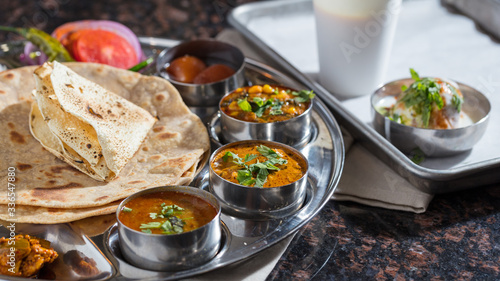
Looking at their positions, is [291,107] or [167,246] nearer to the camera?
[167,246]

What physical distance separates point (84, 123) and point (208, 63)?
1.08 metres

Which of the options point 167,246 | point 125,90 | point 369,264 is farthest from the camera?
point 125,90

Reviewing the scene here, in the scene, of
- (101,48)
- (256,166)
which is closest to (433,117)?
(256,166)

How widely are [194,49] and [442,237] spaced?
184 centimetres

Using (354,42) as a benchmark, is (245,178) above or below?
below

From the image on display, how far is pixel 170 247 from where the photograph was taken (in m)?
1.72

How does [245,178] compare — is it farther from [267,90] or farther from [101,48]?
[101,48]

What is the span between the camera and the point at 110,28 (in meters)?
3.37

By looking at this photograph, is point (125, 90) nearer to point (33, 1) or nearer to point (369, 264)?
point (369, 264)

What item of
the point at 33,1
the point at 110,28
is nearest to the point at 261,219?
the point at 110,28

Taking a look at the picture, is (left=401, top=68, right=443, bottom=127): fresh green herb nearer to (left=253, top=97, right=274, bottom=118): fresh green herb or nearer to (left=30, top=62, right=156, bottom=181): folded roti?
(left=253, top=97, right=274, bottom=118): fresh green herb

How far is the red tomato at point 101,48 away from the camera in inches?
123

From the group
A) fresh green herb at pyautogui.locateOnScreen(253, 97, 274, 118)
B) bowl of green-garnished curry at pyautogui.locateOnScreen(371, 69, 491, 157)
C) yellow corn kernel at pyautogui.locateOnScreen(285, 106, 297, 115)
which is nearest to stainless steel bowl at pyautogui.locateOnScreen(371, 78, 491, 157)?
bowl of green-garnished curry at pyautogui.locateOnScreen(371, 69, 491, 157)

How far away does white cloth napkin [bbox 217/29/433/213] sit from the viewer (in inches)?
88.7
